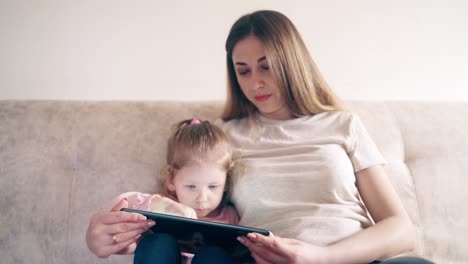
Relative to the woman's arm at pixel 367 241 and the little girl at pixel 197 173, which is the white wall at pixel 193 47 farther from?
the woman's arm at pixel 367 241

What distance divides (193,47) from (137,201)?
0.73 meters

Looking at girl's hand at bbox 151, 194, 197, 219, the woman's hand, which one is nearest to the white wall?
girl's hand at bbox 151, 194, 197, 219

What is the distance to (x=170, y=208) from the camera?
866 millimetres

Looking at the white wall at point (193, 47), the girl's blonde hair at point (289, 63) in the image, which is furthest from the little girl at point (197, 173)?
the white wall at point (193, 47)

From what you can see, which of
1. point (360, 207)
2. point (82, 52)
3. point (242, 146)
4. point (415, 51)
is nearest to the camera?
point (360, 207)

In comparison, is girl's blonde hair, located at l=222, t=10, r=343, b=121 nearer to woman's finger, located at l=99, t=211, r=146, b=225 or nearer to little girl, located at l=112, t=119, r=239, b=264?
little girl, located at l=112, t=119, r=239, b=264

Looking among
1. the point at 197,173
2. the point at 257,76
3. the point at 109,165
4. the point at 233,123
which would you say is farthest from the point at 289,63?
the point at 109,165

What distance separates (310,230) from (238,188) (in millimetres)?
215

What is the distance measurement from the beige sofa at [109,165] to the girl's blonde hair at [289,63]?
221mm

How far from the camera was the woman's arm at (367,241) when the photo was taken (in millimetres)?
722

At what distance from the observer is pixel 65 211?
1.05 meters

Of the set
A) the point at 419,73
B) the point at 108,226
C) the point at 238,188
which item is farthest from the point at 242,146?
the point at 419,73

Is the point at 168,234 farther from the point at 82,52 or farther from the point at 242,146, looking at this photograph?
the point at 82,52

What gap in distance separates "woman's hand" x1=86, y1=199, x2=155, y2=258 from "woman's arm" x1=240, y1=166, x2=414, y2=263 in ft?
0.69
